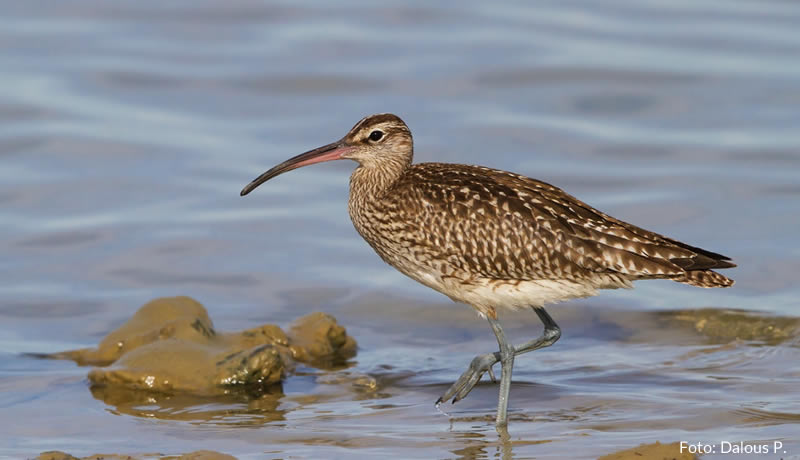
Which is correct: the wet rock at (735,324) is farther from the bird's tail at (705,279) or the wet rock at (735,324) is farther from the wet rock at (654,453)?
the wet rock at (654,453)

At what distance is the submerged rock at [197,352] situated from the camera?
1062 cm

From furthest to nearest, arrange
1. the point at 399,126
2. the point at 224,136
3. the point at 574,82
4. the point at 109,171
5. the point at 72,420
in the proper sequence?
the point at 574,82 → the point at 224,136 → the point at 109,171 → the point at 399,126 → the point at 72,420

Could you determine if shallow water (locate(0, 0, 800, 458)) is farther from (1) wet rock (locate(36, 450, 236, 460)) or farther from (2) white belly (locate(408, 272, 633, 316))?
(2) white belly (locate(408, 272, 633, 316))

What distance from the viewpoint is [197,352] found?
10883 mm

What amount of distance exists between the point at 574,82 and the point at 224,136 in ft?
17.4

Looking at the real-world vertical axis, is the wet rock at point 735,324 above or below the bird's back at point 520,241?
below

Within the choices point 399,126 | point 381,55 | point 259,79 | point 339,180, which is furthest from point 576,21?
point 399,126

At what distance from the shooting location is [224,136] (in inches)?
707

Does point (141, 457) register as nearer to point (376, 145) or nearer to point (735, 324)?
point (376, 145)

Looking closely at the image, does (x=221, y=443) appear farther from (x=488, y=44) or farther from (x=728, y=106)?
(x=488, y=44)

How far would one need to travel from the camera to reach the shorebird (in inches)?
386

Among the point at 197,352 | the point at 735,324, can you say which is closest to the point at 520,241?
the point at 197,352

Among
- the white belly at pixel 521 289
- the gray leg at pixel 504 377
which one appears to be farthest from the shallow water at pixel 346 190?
the white belly at pixel 521 289

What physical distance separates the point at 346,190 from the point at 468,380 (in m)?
6.89
